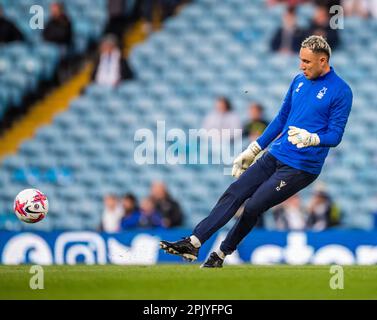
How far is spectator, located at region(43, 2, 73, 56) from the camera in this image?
23016 millimetres

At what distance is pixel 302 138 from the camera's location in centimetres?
1122

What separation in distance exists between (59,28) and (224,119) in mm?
4701

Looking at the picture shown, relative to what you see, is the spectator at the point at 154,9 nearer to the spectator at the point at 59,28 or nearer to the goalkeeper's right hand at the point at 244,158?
the spectator at the point at 59,28

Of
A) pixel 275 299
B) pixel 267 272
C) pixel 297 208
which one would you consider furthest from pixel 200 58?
pixel 275 299

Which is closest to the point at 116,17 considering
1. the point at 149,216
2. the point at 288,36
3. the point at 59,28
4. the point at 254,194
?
the point at 59,28

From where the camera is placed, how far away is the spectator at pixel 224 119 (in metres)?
20.2

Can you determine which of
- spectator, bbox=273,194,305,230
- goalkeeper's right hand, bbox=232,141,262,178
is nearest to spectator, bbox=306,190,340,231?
spectator, bbox=273,194,305,230

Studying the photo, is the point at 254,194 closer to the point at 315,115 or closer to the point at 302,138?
the point at 302,138

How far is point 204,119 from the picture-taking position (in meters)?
21.9

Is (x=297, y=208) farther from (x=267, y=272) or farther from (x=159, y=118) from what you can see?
(x=267, y=272)

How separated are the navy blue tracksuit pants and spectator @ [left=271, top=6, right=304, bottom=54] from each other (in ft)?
33.6

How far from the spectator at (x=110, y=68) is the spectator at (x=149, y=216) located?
15.2 ft

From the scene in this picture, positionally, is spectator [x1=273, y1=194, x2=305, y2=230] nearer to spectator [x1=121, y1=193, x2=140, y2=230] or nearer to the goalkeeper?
spectator [x1=121, y1=193, x2=140, y2=230]

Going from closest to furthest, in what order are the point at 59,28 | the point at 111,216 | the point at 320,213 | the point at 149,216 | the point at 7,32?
the point at 320,213
the point at 149,216
the point at 111,216
the point at 59,28
the point at 7,32
